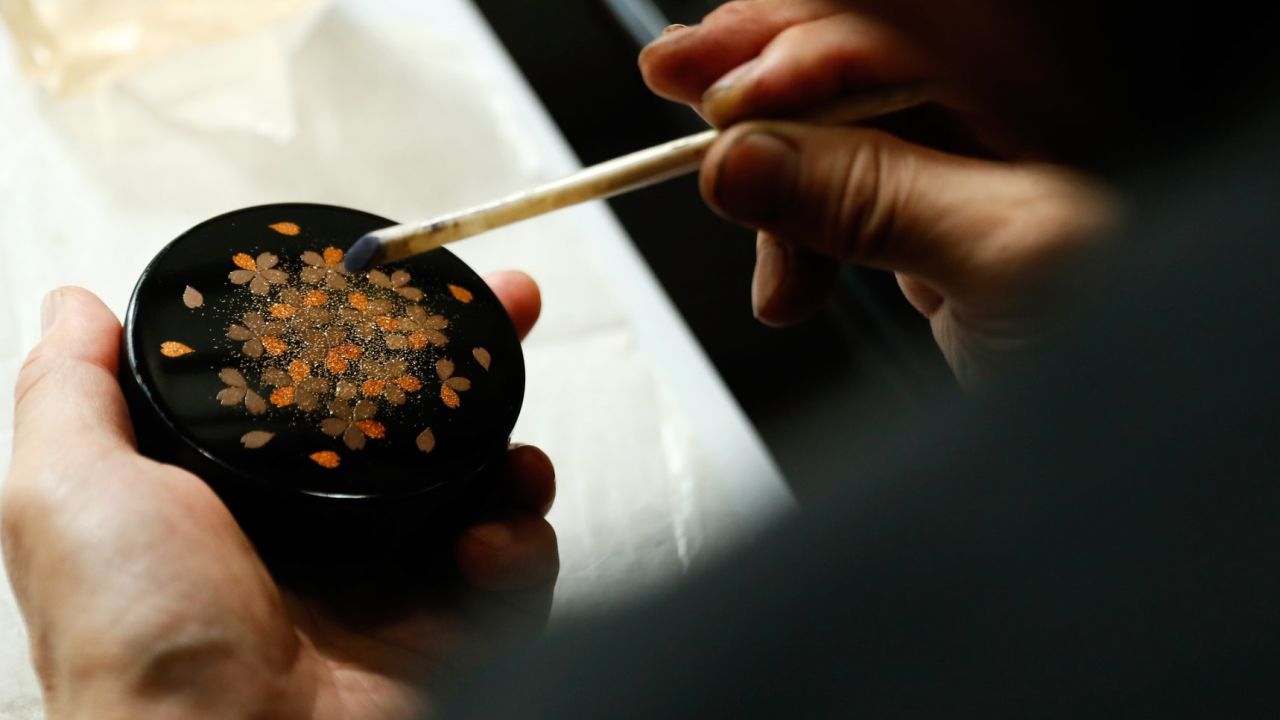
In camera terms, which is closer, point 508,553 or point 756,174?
point 756,174

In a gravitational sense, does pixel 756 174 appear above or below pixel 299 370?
above

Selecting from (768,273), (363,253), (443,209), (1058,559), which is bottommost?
(443,209)

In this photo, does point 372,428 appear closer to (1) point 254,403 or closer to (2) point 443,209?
(1) point 254,403

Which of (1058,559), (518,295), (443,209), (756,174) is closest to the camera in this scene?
(1058,559)

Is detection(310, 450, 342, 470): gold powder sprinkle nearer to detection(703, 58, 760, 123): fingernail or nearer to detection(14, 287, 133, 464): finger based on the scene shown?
detection(14, 287, 133, 464): finger

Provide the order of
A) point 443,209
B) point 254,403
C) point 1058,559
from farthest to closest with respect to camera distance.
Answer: point 443,209 → point 254,403 → point 1058,559

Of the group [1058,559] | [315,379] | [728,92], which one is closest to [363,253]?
[315,379]

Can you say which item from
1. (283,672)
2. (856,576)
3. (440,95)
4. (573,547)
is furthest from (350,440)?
(440,95)
